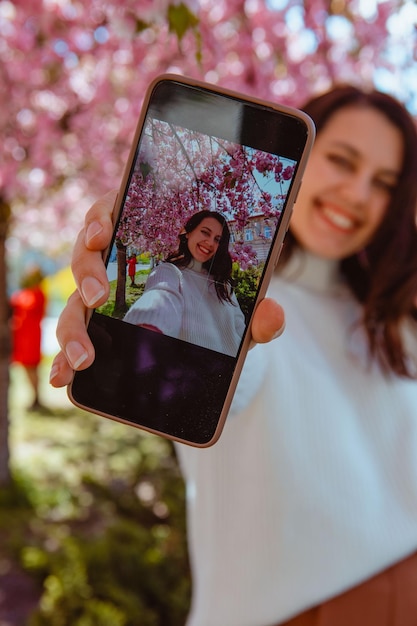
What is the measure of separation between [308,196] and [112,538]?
1998 millimetres

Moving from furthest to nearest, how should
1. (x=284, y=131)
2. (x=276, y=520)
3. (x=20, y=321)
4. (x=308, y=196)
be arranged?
(x=20, y=321) < (x=308, y=196) < (x=276, y=520) < (x=284, y=131)

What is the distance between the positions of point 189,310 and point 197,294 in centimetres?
2

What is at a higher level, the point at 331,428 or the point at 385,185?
the point at 385,185

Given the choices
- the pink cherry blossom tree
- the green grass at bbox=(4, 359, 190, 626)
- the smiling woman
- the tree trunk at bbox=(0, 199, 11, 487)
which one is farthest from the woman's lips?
the tree trunk at bbox=(0, 199, 11, 487)

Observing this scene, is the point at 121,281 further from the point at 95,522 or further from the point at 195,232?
the point at 95,522

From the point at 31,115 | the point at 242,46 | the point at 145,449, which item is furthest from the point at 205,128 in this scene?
the point at 145,449

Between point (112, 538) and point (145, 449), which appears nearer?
point (112, 538)

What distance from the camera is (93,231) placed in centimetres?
70

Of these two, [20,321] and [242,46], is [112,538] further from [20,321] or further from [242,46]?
[20,321]

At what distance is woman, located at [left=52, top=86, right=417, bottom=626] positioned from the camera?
1094 mm

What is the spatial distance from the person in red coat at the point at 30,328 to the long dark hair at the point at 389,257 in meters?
5.39

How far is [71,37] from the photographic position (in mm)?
2658

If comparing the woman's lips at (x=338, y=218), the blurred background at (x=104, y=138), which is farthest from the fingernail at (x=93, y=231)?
the woman's lips at (x=338, y=218)

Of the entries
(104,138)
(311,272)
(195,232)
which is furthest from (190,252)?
(104,138)
